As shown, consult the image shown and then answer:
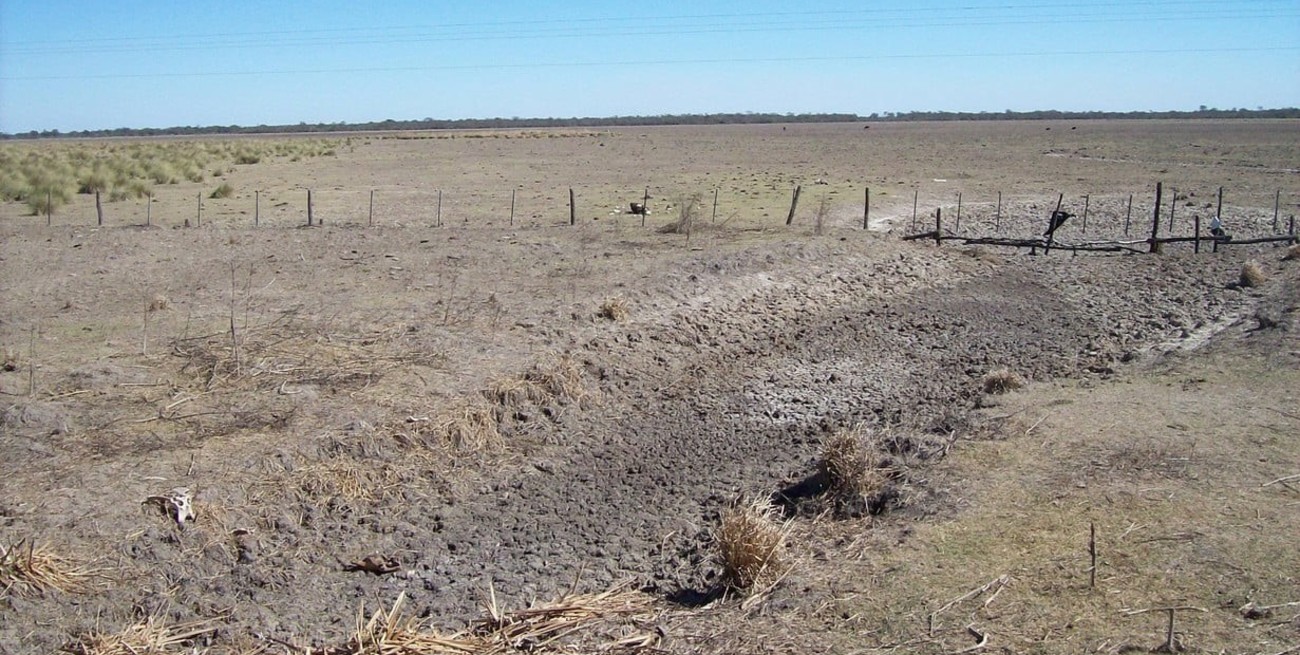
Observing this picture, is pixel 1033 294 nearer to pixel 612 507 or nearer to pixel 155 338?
pixel 612 507

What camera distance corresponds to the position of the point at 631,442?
36.1 ft

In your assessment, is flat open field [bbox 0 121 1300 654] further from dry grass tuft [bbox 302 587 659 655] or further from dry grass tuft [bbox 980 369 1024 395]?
dry grass tuft [bbox 980 369 1024 395]

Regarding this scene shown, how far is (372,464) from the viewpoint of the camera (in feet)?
30.9

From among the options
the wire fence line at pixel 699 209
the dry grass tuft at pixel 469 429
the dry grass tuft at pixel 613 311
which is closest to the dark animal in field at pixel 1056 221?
the wire fence line at pixel 699 209

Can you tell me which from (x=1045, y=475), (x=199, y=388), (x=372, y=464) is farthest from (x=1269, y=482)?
(x=199, y=388)

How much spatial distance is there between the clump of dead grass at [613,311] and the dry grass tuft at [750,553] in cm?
664

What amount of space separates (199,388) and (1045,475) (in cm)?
799

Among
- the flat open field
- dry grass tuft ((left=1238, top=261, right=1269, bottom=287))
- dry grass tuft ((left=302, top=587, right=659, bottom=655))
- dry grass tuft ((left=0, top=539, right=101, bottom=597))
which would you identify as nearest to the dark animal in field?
the flat open field

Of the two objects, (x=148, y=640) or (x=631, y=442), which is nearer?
(x=148, y=640)

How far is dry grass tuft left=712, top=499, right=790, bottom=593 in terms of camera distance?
24.4 feet

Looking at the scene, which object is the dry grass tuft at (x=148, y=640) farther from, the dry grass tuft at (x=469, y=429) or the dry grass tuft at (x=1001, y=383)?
the dry grass tuft at (x=1001, y=383)

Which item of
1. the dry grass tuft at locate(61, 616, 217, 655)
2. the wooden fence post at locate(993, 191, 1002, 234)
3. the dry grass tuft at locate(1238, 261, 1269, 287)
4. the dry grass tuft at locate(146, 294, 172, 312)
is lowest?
the dry grass tuft at locate(61, 616, 217, 655)

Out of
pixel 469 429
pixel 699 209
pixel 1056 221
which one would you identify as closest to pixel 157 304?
pixel 469 429

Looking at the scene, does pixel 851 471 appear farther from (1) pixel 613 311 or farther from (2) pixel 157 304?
(2) pixel 157 304
